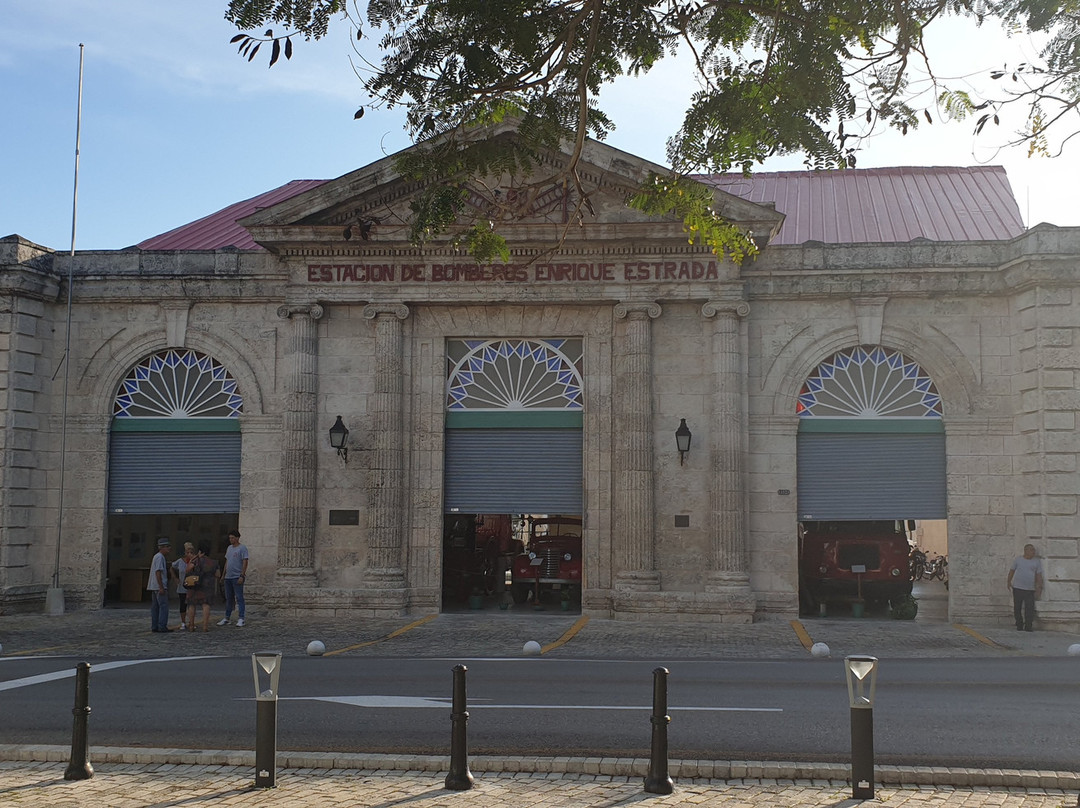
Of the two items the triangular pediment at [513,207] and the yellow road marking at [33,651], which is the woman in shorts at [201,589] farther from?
the triangular pediment at [513,207]

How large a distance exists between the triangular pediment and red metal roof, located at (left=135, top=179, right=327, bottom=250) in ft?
12.7

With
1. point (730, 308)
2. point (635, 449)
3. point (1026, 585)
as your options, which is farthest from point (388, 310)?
point (1026, 585)

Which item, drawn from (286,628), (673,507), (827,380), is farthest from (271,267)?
(827,380)

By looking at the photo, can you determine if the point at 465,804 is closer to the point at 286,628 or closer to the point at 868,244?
the point at 286,628

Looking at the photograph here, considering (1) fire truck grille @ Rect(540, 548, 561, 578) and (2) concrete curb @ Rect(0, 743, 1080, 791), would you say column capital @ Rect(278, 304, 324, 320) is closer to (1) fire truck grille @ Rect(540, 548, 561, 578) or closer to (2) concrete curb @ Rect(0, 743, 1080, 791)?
(1) fire truck grille @ Rect(540, 548, 561, 578)

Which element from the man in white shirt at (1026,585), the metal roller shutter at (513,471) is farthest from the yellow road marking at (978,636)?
the metal roller shutter at (513,471)

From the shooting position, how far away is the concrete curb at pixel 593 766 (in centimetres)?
809

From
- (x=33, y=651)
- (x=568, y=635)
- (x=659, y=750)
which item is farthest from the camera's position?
(x=568, y=635)

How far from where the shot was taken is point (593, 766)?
841 cm

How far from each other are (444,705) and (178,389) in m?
13.1

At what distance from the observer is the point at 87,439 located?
22016 millimetres

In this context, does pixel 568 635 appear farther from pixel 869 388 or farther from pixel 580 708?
pixel 580 708

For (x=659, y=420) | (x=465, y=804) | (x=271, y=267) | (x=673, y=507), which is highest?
(x=271, y=267)

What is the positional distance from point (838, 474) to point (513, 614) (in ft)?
21.6
